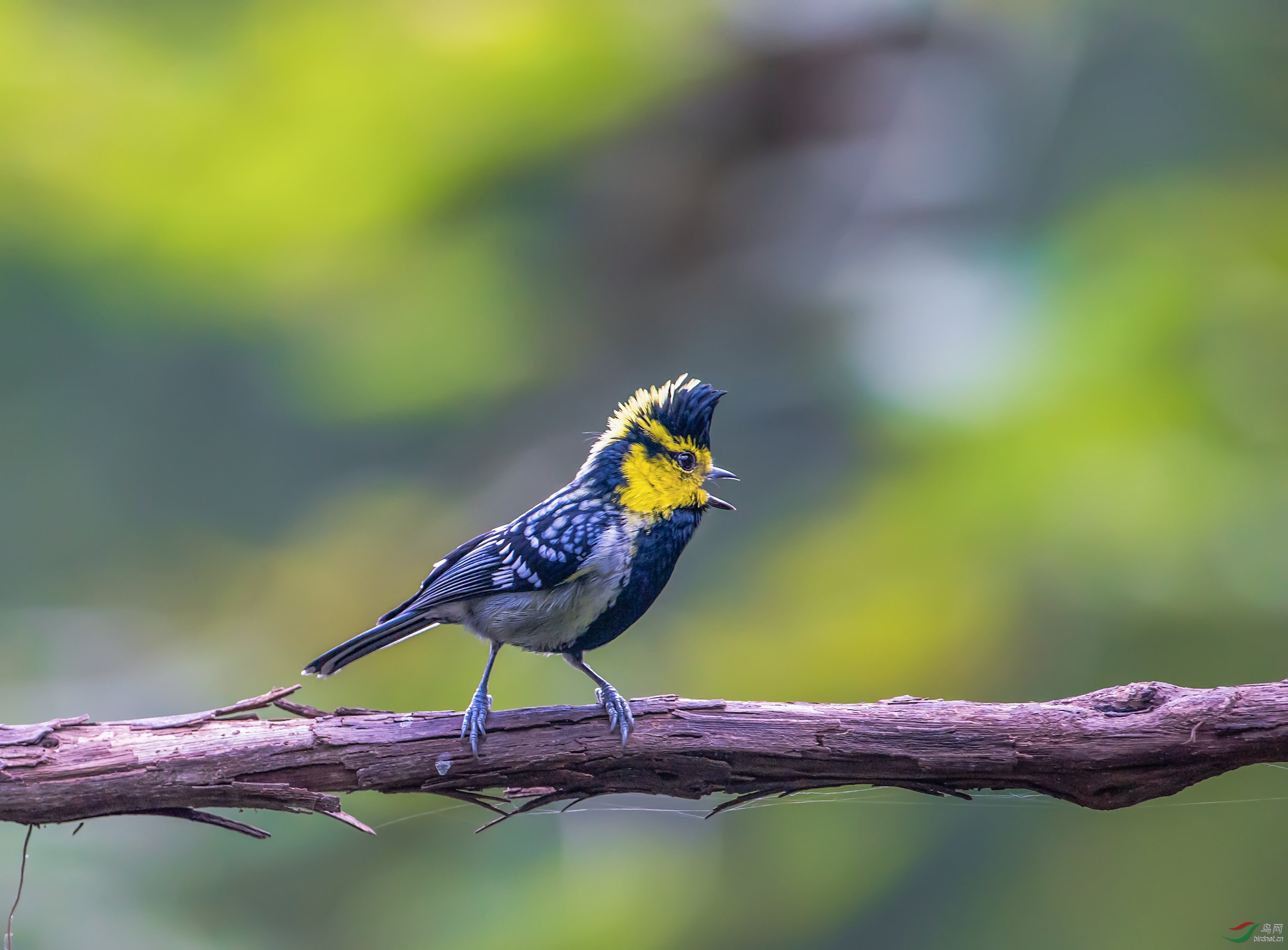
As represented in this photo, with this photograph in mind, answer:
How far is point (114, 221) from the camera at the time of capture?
18.2ft

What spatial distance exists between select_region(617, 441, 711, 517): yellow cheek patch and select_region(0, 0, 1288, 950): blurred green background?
1190 millimetres

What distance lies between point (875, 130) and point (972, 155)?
2.25 ft

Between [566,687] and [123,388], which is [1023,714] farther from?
[123,388]

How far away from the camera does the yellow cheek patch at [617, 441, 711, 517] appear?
2.61 m

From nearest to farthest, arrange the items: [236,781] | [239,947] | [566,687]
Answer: [236,781]
[239,947]
[566,687]

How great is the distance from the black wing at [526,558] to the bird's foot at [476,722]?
318 mm

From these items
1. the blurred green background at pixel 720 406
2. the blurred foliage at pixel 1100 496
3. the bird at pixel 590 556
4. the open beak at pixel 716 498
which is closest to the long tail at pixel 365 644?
the bird at pixel 590 556

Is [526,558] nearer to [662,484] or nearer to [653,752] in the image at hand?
[662,484]

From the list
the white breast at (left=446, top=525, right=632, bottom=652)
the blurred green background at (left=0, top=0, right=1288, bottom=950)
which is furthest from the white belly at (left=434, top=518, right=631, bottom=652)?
the blurred green background at (left=0, top=0, right=1288, bottom=950)

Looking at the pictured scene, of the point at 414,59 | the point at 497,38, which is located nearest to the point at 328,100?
the point at 414,59

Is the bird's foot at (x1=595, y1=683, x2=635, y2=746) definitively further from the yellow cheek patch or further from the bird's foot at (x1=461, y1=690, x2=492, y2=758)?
the yellow cheek patch

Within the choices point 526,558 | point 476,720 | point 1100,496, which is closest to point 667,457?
point 526,558

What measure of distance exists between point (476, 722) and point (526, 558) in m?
0.43

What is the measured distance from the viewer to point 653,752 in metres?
2.28
